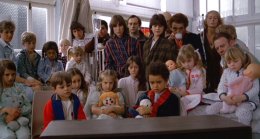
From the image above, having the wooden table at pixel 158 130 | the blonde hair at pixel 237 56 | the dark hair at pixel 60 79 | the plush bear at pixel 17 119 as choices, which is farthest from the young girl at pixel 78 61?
the wooden table at pixel 158 130

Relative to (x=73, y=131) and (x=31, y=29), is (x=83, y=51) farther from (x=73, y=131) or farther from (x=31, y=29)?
(x=73, y=131)

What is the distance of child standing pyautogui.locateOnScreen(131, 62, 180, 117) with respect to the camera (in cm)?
209

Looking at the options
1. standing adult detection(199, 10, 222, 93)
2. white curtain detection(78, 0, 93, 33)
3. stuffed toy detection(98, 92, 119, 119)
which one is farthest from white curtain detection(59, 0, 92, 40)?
stuffed toy detection(98, 92, 119, 119)

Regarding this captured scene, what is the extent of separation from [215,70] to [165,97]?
96 centimetres

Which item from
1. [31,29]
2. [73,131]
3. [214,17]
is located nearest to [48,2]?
[31,29]

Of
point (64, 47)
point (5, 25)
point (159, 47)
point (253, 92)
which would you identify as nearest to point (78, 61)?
point (64, 47)

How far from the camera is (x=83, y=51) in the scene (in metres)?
3.41

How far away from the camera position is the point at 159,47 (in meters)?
2.86

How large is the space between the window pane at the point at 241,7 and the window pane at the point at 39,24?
2921mm

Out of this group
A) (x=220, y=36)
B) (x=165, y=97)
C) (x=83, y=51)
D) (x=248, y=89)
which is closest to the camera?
(x=165, y=97)

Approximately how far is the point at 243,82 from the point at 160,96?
23.7 inches

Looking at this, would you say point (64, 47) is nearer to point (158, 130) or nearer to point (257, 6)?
point (257, 6)

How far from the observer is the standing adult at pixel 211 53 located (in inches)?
114

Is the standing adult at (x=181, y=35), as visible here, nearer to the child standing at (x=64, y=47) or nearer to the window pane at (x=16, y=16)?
the child standing at (x=64, y=47)
